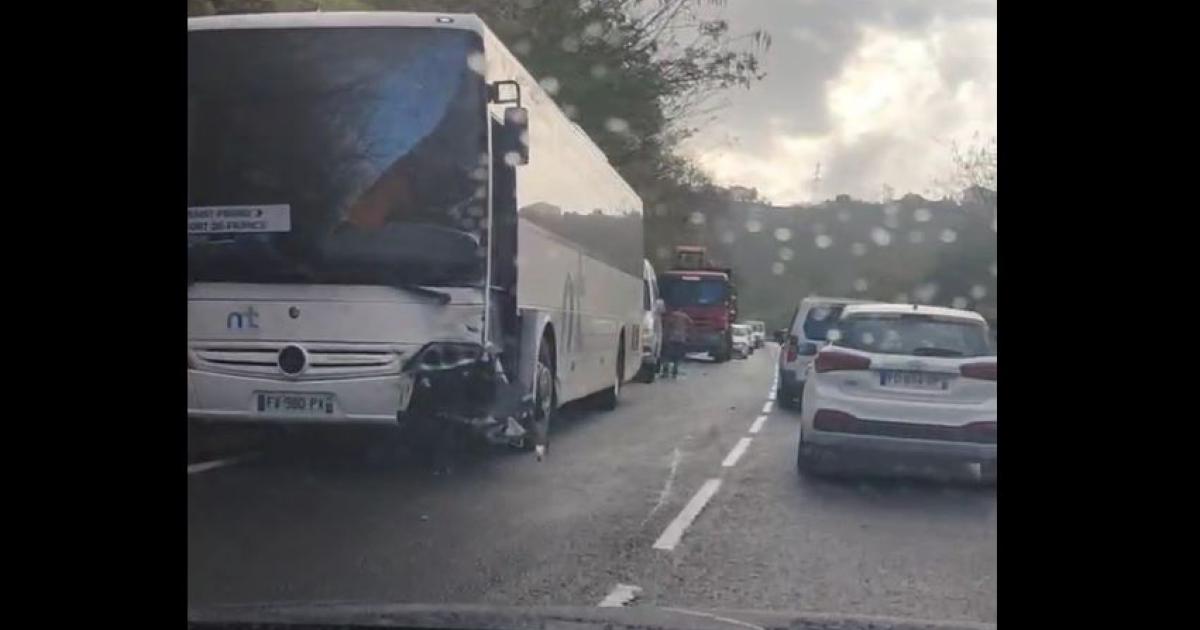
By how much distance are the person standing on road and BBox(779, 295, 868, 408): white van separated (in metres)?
0.82

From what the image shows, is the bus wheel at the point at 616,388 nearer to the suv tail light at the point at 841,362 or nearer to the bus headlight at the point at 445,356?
the bus headlight at the point at 445,356

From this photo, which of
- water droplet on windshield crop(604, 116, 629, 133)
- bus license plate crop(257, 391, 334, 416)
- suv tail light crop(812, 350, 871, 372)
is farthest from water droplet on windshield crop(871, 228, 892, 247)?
bus license plate crop(257, 391, 334, 416)

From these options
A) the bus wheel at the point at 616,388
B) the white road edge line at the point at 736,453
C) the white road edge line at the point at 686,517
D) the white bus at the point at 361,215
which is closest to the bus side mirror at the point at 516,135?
the white bus at the point at 361,215

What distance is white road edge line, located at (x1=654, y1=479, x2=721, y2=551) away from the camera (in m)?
5.44

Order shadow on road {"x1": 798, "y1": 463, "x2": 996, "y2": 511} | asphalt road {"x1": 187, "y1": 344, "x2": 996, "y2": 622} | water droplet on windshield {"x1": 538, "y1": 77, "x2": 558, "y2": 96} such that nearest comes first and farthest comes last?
asphalt road {"x1": 187, "y1": 344, "x2": 996, "y2": 622}
shadow on road {"x1": 798, "y1": 463, "x2": 996, "y2": 511}
water droplet on windshield {"x1": 538, "y1": 77, "x2": 558, "y2": 96}

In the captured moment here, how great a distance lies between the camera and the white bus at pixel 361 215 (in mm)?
6055

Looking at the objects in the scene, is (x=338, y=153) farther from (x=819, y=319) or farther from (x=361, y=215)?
(x=819, y=319)

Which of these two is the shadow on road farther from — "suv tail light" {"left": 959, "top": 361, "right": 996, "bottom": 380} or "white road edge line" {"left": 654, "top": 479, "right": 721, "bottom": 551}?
"white road edge line" {"left": 654, "top": 479, "right": 721, "bottom": 551}

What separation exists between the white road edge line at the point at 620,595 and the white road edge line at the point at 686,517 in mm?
359

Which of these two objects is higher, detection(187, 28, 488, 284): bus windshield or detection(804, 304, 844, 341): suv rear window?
detection(187, 28, 488, 284): bus windshield

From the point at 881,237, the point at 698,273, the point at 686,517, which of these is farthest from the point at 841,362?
the point at 686,517

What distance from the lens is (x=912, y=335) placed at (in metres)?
5.99
